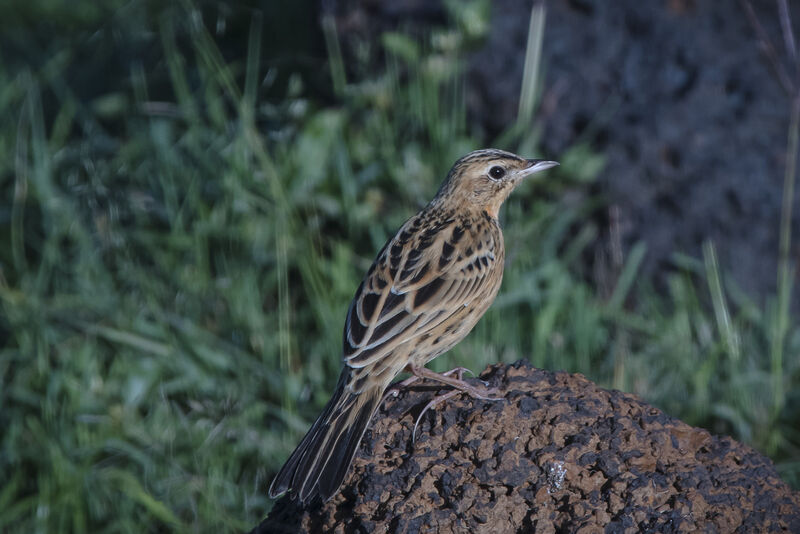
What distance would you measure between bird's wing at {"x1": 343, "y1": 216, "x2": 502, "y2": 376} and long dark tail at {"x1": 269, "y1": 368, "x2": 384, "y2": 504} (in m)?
0.14

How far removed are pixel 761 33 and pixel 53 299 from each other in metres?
4.15

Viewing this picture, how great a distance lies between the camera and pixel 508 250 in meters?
6.23

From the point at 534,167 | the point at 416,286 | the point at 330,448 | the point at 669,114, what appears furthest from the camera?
the point at 669,114

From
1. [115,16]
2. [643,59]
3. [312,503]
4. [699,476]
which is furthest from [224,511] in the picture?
[115,16]

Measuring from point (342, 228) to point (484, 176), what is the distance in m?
1.83

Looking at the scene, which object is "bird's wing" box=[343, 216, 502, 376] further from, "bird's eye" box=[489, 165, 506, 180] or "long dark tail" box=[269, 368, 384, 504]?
"bird's eye" box=[489, 165, 506, 180]

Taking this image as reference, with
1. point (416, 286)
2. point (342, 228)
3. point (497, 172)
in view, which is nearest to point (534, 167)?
point (497, 172)

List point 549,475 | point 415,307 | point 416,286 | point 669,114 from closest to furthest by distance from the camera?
1. point 549,475
2. point 415,307
3. point 416,286
4. point 669,114

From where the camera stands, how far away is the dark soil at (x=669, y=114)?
20.5ft

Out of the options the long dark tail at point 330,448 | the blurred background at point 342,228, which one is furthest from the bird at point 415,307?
the blurred background at point 342,228

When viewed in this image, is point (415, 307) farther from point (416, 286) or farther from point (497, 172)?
point (497, 172)

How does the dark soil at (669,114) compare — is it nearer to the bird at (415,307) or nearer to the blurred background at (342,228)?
the blurred background at (342,228)

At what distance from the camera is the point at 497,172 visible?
4871 mm

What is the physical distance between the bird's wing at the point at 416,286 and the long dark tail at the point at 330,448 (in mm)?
144
